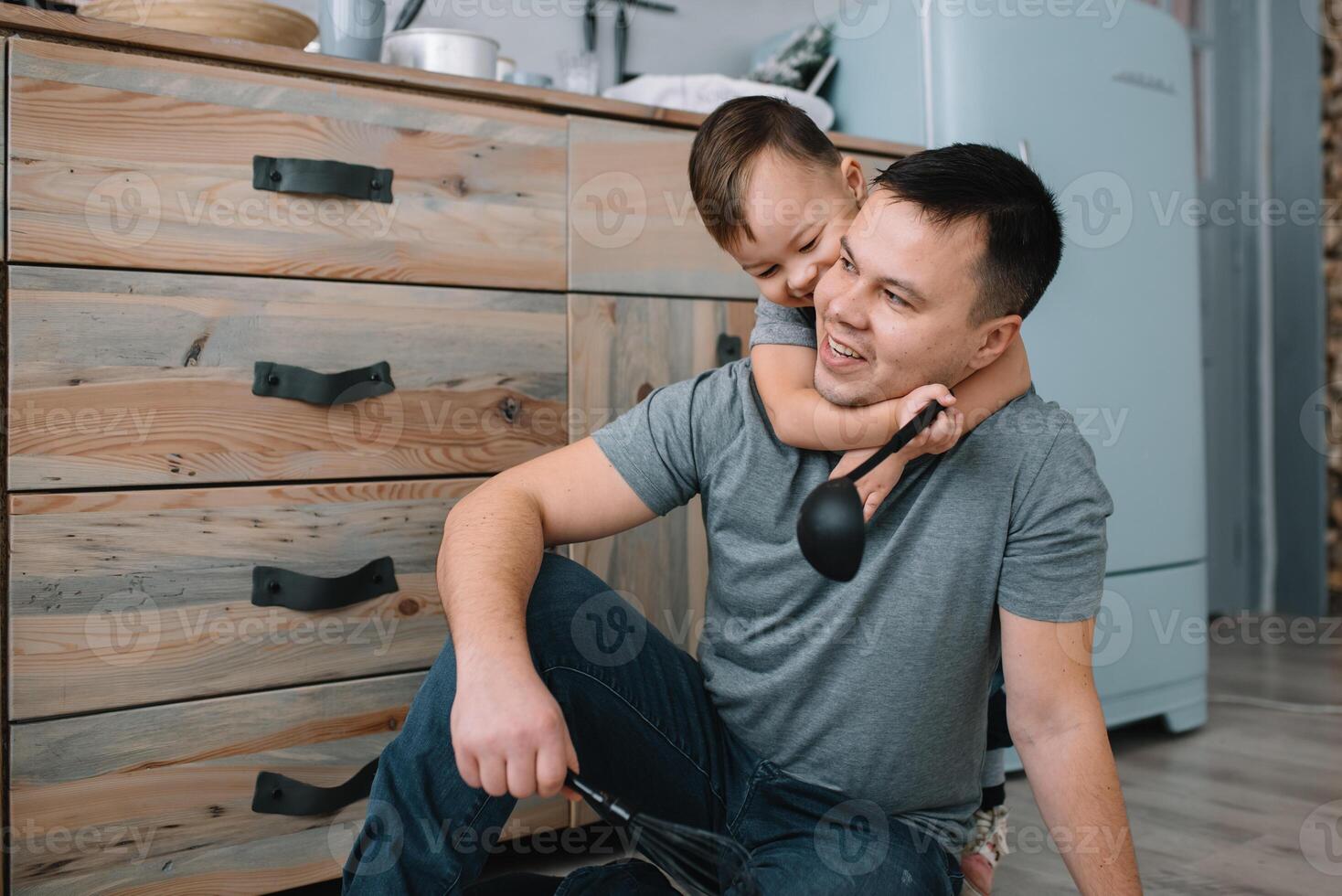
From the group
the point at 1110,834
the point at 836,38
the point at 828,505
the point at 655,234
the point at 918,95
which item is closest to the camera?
the point at 828,505

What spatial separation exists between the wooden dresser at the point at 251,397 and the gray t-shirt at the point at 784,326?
13.9 inches

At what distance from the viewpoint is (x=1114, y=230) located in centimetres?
200

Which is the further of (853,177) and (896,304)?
(853,177)

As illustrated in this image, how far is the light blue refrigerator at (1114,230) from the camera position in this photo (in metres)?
Answer: 1.89

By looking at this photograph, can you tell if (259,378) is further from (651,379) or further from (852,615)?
(852,615)

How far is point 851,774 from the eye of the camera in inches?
41.7

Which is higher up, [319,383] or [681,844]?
[319,383]

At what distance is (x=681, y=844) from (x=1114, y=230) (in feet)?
5.14

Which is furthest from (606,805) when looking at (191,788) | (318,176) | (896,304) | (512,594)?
(318,176)

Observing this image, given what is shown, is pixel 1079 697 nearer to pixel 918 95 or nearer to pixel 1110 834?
pixel 1110 834

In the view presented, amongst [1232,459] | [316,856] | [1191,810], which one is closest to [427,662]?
[316,856]

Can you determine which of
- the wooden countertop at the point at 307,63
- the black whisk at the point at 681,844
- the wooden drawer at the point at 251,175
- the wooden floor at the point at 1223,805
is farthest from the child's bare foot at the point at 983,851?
the wooden countertop at the point at 307,63

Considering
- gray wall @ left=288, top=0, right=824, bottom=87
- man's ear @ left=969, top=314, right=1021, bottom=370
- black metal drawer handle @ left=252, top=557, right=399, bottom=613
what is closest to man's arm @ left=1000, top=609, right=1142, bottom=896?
man's ear @ left=969, top=314, right=1021, bottom=370

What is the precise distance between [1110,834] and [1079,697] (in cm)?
12
